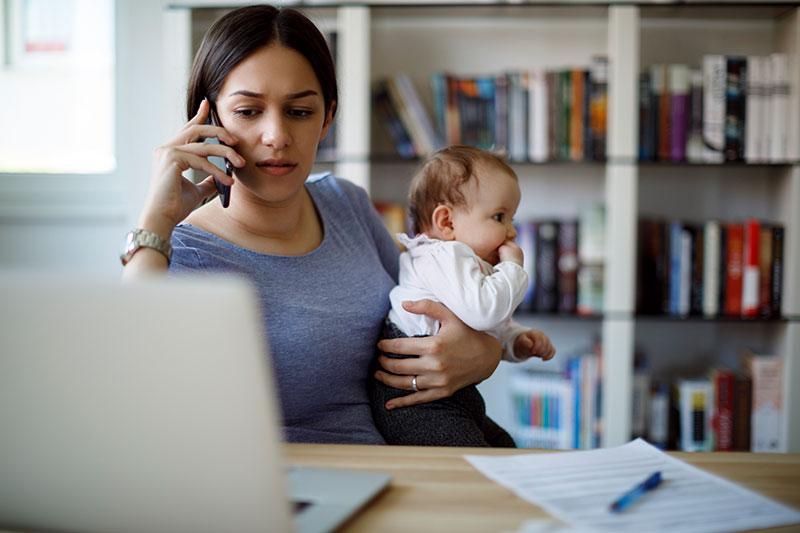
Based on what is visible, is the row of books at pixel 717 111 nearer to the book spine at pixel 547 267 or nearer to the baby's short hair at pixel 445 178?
the book spine at pixel 547 267

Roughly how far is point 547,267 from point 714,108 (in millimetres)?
794

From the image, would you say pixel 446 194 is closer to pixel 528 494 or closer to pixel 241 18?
pixel 241 18

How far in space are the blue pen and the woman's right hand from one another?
2.51 ft

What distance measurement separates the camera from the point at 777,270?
2881 millimetres

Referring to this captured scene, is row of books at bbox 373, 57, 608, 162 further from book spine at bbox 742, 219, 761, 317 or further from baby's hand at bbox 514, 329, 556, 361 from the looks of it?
baby's hand at bbox 514, 329, 556, 361

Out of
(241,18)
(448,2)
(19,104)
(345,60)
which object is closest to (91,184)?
(19,104)

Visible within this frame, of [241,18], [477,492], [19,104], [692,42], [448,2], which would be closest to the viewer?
[477,492]

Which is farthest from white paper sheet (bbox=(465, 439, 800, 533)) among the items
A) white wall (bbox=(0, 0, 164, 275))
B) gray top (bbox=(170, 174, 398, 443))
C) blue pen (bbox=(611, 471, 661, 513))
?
white wall (bbox=(0, 0, 164, 275))

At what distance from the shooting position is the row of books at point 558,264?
2.95 meters

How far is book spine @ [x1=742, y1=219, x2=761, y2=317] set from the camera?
9.44ft

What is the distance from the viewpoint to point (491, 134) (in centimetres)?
293

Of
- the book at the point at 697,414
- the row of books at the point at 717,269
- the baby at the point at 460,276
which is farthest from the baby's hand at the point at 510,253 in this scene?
the book at the point at 697,414

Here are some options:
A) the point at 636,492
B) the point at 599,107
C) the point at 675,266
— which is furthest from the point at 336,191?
the point at 675,266

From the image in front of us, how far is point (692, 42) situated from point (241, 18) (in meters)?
2.20
